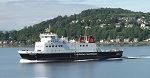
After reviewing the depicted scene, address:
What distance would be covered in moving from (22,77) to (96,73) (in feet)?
34.0

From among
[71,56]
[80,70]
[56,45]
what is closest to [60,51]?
[56,45]

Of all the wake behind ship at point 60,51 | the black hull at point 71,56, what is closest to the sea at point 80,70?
the black hull at point 71,56

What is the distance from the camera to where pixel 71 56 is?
94750 millimetres

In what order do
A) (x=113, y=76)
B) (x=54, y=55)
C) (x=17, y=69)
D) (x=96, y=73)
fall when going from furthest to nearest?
(x=54, y=55)
(x=17, y=69)
(x=96, y=73)
(x=113, y=76)

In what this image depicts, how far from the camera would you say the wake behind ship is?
92.2 meters

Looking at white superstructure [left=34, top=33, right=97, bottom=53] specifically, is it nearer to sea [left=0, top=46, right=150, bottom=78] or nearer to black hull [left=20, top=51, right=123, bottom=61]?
black hull [left=20, top=51, right=123, bottom=61]

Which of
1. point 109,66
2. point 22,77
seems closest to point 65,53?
point 109,66

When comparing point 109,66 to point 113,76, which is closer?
point 113,76

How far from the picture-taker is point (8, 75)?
7794 cm

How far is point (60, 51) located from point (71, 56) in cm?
229

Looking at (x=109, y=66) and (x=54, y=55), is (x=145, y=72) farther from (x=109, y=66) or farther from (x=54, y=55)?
(x=54, y=55)

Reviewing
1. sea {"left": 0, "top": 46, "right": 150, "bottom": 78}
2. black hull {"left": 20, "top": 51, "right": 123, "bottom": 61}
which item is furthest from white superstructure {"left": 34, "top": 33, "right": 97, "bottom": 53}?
sea {"left": 0, "top": 46, "right": 150, "bottom": 78}

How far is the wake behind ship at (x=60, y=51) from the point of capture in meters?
92.2

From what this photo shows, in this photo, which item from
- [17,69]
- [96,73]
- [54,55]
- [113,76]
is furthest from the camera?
[54,55]
